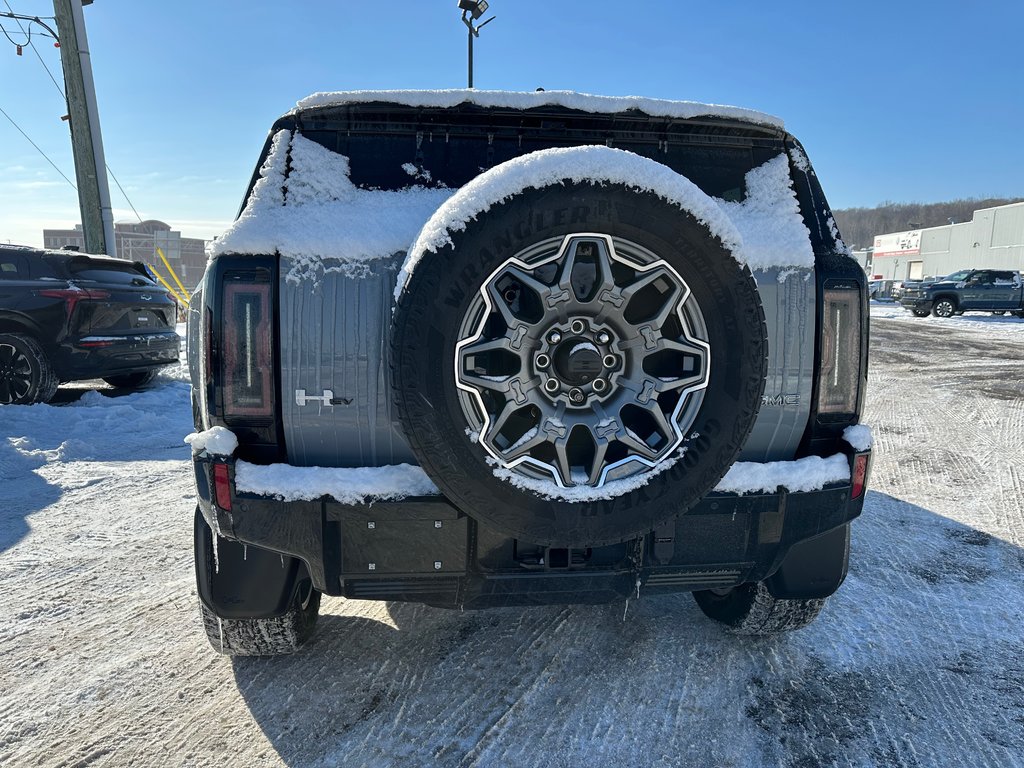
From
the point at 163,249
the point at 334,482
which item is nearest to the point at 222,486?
the point at 334,482

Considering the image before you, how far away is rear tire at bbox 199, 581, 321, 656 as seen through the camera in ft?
7.52

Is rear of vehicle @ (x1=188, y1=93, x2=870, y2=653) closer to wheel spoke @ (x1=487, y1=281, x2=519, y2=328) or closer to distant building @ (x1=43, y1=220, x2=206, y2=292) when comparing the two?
wheel spoke @ (x1=487, y1=281, x2=519, y2=328)

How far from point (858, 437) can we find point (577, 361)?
108 centimetres

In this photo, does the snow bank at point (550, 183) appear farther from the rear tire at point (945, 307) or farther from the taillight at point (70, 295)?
the rear tire at point (945, 307)

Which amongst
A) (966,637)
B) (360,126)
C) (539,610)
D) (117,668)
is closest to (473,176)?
(360,126)

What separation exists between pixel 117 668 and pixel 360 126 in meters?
2.27

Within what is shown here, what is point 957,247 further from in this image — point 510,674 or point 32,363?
point 510,674

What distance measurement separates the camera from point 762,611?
2.55 meters

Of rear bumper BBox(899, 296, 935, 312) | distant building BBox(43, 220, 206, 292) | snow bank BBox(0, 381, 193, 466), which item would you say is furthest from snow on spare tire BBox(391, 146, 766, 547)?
distant building BBox(43, 220, 206, 292)

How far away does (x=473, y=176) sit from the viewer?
213 cm

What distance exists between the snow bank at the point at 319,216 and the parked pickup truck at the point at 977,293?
2787 centimetres

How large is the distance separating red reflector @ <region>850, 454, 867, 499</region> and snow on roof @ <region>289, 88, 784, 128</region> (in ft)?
4.07

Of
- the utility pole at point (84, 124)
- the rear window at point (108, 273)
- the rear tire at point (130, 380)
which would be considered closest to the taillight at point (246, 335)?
the rear window at point (108, 273)

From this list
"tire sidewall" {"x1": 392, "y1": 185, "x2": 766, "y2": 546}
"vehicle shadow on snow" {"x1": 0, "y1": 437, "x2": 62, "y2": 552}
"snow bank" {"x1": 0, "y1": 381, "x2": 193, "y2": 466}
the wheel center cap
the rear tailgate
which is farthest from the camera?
the rear tailgate
